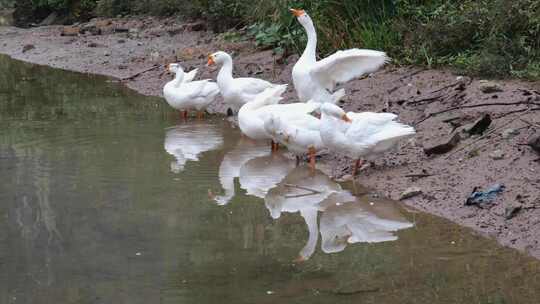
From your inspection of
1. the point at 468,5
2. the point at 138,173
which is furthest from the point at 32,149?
the point at 468,5

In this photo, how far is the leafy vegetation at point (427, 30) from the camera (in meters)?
11.0

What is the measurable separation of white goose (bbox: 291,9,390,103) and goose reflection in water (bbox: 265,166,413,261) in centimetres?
158

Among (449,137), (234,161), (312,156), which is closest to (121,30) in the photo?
(234,161)

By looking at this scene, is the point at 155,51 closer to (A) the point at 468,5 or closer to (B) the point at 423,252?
(A) the point at 468,5

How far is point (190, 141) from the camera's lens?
10.7m

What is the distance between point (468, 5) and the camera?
1223 centimetres

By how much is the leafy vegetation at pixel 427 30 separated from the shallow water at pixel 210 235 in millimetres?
2882

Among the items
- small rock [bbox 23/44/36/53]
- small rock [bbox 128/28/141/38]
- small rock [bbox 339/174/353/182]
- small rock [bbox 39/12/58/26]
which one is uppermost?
small rock [bbox 339/174/353/182]

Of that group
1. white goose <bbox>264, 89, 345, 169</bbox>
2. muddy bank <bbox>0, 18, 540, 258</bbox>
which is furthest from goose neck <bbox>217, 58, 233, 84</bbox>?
white goose <bbox>264, 89, 345, 169</bbox>

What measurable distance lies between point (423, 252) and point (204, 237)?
1661 millimetres

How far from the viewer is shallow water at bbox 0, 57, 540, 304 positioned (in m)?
5.82

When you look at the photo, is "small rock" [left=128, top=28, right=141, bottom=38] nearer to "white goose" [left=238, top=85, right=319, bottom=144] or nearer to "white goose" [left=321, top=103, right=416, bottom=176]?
"white goose" [left=238, top=85, right=319, bottom=144]

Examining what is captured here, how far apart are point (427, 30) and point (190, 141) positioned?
12.0ft

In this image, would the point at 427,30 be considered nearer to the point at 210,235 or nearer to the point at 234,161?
the point at 234,161
